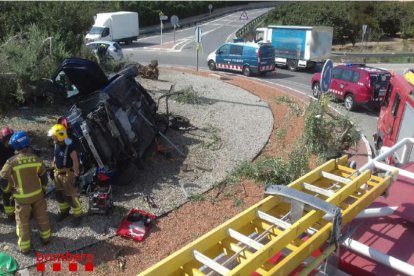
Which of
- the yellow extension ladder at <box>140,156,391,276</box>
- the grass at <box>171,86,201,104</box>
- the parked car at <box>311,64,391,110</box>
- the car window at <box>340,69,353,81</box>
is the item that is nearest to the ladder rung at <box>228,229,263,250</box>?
the yellow extension ladder at <box>140,156,391,276</box>

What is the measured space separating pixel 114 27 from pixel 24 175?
32.1 meters

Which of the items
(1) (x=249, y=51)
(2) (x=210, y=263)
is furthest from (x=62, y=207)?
(1) (x=249, y=51)

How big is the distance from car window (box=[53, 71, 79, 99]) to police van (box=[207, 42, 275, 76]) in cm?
1419

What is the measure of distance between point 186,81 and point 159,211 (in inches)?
466

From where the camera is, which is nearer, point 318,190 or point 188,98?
point 318,190

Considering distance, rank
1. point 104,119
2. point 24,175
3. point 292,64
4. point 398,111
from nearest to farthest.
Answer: point 24,175 → point 104,119 → point 398,111 → point 292,64

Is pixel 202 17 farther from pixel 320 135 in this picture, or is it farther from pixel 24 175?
pixel 24 175

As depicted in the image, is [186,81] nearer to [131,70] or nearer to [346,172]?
[131,70]

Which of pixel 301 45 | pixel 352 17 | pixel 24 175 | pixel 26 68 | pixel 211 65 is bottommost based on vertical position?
pixel 211 65

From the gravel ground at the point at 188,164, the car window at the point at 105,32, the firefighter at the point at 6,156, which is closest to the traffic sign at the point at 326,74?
the gravel ground at the point at 188,164

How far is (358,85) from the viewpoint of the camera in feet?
48.9

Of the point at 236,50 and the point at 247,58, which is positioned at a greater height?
the point at 236,50

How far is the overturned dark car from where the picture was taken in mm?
7457

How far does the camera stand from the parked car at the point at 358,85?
1459 cm
